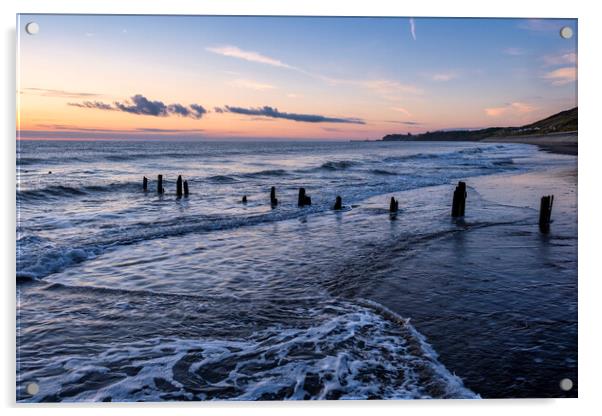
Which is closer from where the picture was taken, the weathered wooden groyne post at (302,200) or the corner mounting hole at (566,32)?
the corner mounting hole at (566,32)


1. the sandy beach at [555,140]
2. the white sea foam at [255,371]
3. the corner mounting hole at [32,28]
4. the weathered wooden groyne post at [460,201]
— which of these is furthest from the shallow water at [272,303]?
the sandy beach at [555,140]

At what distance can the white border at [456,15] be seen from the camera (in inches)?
184

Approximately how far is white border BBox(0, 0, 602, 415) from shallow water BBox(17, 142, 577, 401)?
19 cm

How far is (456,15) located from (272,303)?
3.82 metres

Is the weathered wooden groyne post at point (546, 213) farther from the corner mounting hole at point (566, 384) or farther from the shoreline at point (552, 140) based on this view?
the corner mounting hole at point (566, 384)

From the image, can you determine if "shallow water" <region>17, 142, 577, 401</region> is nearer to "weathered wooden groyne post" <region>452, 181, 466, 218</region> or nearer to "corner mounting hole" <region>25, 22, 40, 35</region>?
"weathered wooden groyne post" <region>452, 181, 466, 218</region>

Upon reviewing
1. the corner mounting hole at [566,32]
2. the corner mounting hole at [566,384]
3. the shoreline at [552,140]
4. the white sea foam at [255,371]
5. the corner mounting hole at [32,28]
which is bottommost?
the corner mounting hole at [566,384]

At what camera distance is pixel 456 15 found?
5.00 m

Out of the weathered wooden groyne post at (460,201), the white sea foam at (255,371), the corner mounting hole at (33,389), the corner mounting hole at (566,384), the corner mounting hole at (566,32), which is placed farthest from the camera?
the weathered wooden groyne post at (460,201)

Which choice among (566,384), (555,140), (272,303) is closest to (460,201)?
(555,140)

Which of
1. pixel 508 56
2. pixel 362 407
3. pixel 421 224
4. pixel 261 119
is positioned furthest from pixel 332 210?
pixel 362 407

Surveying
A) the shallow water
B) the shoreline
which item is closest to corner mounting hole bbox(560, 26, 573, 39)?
the shoreline

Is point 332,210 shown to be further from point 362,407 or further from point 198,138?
point 362,407

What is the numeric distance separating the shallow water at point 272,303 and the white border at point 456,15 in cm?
19
